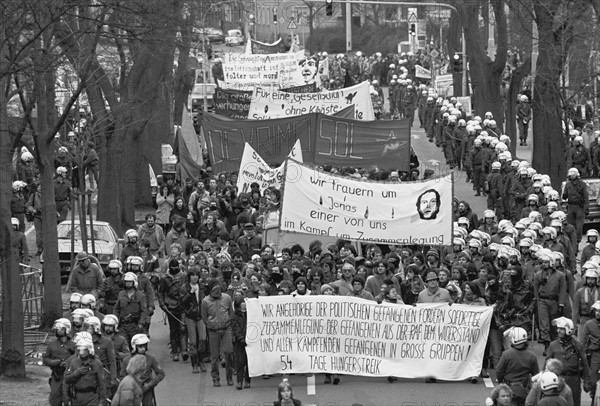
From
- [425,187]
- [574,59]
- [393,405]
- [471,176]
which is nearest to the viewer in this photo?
[393,405]

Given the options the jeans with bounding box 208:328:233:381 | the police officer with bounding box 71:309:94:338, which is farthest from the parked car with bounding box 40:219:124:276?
the police officer with bounding box 71:309:94:338

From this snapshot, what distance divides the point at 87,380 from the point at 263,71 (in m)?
32.8

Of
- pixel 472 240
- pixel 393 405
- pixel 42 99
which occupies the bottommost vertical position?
pixel 393 405

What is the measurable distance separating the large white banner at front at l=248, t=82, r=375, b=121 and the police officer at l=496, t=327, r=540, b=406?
20.5 metres

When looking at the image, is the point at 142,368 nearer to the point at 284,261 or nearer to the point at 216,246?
the point at 284,261

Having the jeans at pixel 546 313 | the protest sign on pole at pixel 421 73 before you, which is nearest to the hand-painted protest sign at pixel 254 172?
the jeans at pixel 546 313

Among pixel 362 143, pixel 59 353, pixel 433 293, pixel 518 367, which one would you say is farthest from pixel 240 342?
pixel 362 143

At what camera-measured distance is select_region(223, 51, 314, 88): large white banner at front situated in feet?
162

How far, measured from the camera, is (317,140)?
3353cm

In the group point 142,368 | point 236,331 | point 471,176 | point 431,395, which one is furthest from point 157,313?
point 471,176

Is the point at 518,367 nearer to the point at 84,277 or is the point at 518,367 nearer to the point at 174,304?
the point at 174,304

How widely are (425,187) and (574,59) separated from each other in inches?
835

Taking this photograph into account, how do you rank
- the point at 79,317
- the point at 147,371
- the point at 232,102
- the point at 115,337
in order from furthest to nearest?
the point at 232,102 < the point at 115,337 < the point at 79,317 < the point at 147,371

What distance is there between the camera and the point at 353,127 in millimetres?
33469
